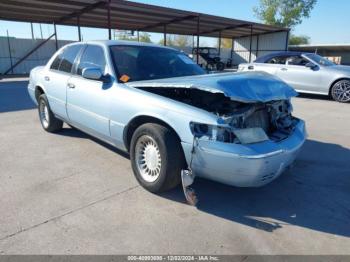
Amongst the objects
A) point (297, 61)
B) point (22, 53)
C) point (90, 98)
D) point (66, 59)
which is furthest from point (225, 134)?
point (22, 53)

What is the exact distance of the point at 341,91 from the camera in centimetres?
1002

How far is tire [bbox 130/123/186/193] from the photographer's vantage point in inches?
124

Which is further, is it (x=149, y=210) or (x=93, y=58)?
(x=93, y=58)

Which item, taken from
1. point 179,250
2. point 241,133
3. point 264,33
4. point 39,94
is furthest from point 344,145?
point 264,33

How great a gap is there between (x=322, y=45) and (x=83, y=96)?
33.4 meters

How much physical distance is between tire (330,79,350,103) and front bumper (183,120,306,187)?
824 centimetres

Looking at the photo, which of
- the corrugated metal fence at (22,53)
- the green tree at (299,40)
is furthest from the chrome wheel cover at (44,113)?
the green tree at (299,40)

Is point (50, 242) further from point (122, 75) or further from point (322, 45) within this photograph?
point (322, 45)

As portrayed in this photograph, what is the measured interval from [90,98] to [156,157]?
4.78ft

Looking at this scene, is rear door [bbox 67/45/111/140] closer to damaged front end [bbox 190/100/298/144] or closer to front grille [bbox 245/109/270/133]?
damaged front end [bbox 190/100/298/144]

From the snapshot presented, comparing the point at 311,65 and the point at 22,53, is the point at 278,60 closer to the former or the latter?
the point at 311,65

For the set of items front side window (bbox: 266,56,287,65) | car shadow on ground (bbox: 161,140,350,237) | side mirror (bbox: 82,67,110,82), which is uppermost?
side mirror (bbox: 82,67,110,82)

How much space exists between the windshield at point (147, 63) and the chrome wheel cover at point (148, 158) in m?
0.91

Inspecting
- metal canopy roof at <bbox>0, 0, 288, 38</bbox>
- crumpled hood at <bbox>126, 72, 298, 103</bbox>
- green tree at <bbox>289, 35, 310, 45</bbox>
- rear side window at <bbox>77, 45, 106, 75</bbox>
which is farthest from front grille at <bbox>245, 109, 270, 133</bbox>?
green tree at <bbox>289, 35, 310, 45</bbox>
